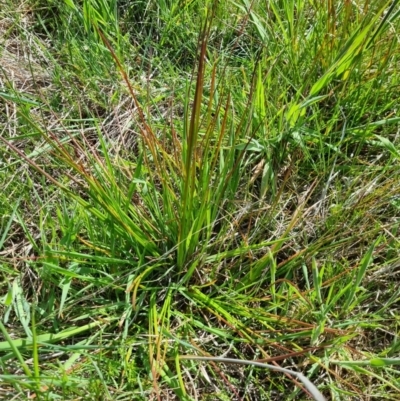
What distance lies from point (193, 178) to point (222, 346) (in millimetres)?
370

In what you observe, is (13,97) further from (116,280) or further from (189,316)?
(189,316)

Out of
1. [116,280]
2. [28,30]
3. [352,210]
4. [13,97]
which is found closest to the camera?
[116,280]

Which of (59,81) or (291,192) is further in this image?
(59,81)

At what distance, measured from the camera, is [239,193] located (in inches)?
47.2

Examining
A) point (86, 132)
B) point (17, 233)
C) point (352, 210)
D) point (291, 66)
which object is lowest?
point (17, 233)

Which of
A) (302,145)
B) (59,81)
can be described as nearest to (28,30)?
(59,81)

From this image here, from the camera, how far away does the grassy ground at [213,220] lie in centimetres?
99

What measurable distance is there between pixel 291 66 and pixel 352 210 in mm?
395

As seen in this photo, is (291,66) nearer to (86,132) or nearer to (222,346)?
(86,132)

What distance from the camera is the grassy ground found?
3.26ft

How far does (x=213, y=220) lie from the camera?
1068 millimetres

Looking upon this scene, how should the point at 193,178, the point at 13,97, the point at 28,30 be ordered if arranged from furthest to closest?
the point at 28,30
the point at 13,97
the point at 193,178

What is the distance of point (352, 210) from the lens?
3.74ft

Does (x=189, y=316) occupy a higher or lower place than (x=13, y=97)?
lower
